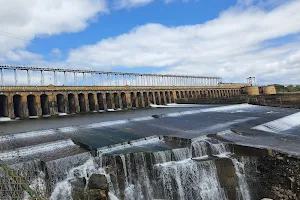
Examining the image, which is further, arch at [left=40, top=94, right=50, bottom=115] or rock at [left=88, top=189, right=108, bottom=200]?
arch at [left=40, top=94, right=50, bottom=115]

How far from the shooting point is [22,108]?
34625 millimetres

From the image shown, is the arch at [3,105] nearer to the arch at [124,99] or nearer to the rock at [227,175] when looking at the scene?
the arch at [124,99]

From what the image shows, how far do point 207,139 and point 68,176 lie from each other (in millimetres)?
9105

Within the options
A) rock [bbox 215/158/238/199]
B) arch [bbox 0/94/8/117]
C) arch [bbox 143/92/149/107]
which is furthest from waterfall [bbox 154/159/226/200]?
arch [bbox 143/92/149/107]

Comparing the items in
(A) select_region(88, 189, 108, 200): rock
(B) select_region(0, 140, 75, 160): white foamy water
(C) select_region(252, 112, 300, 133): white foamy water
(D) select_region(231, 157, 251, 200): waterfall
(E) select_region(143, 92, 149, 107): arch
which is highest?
(E) select_region(143, 92, 149, 107): arch

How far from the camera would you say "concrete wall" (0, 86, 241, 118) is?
34.8 metres

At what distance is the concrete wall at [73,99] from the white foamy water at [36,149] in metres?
22.1

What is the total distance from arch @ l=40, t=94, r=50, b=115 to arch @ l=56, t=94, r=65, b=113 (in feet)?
8.12

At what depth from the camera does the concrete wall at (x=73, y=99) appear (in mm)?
34812

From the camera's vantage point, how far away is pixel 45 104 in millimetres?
39250

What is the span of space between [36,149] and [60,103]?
29.1 metres

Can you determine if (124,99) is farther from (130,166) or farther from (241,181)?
(241,181)

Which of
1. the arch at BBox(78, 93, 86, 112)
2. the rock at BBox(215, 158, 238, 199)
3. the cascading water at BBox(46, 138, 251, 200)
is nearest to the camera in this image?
the cascading water at BBox(46, 138, 251, 200)

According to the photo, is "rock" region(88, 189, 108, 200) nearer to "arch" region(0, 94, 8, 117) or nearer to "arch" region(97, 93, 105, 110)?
"arch" region(0, 94, 8, 117)
